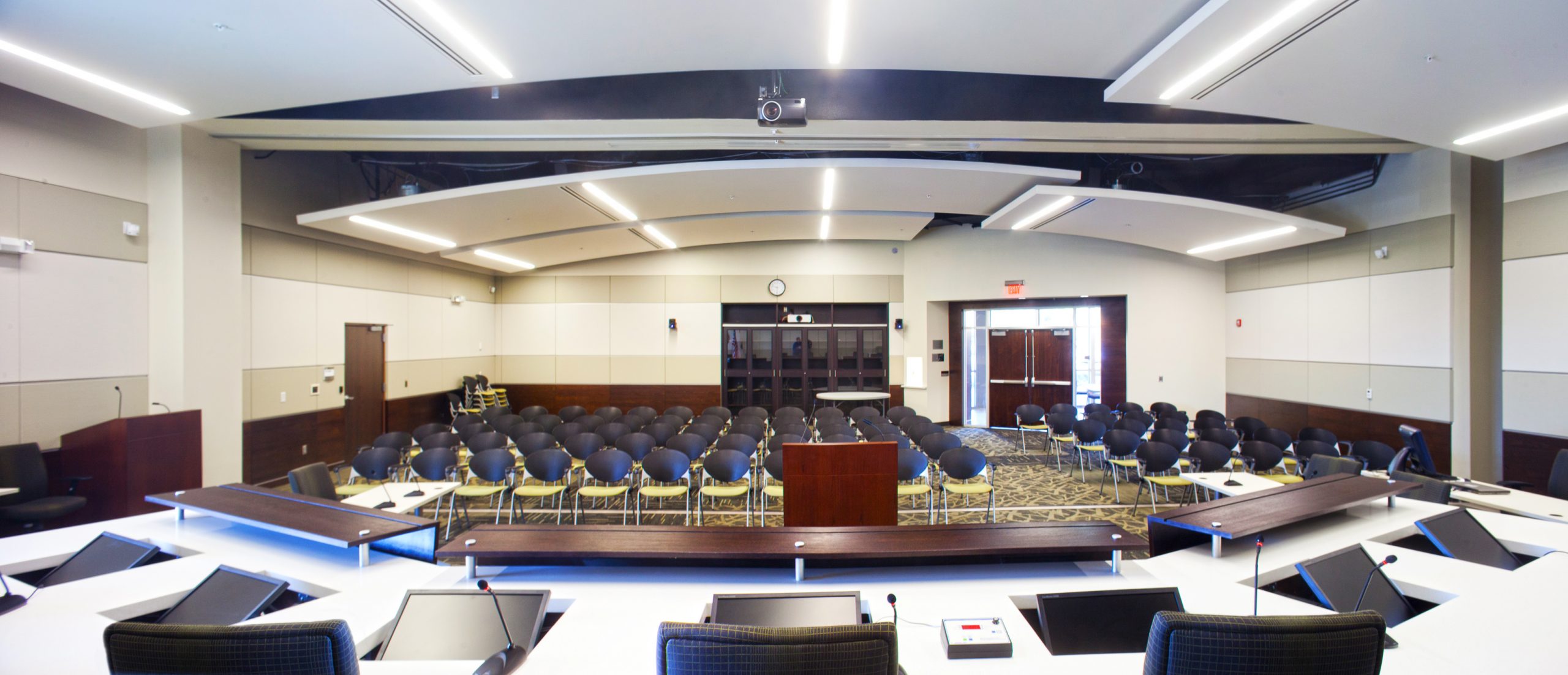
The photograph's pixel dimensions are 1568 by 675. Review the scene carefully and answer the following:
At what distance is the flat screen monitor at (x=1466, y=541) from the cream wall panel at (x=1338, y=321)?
219 inches

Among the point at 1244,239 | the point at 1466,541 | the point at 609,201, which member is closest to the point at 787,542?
the point at 1466,541

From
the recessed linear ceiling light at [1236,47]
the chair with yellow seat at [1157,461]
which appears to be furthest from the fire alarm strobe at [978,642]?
the chair with yellow seat at [1157,461]

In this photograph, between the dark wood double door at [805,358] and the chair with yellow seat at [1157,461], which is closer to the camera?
the chair with yellow seat at [1157,461]

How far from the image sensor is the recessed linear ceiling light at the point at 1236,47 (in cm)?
321

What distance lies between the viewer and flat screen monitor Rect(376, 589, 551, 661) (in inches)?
76.5

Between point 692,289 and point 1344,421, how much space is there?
36.0 ft

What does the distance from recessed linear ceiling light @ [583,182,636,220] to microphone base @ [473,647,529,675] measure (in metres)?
5.75

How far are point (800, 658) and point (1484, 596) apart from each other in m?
3.19

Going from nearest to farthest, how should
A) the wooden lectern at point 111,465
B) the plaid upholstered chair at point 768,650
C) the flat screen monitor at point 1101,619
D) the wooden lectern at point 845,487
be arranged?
1. the plaid upholstered chair at point 768,650
2. the flat screen monitor at point 1101,619
3. the wooden lectern at point 845,487
4. the wooden lectern at point 111,465

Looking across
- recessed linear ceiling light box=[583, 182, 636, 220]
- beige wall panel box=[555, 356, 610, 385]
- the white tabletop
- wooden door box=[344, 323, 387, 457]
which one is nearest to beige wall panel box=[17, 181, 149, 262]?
wooden door box=[344, 323, 387, 457]

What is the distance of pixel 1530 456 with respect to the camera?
5672 millimetres

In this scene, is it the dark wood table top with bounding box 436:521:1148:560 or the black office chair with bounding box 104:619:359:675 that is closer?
the black office chair with bounding box 104:619:359:675

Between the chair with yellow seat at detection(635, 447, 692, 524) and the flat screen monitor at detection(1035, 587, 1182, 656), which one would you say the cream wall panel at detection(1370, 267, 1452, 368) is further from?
the chair with yellow seat at detection(635, 447, 692, 524)

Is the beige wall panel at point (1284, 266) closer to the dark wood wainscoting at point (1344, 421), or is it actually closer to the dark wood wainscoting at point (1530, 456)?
the dark wood wainscoting at point (1344, 421)
